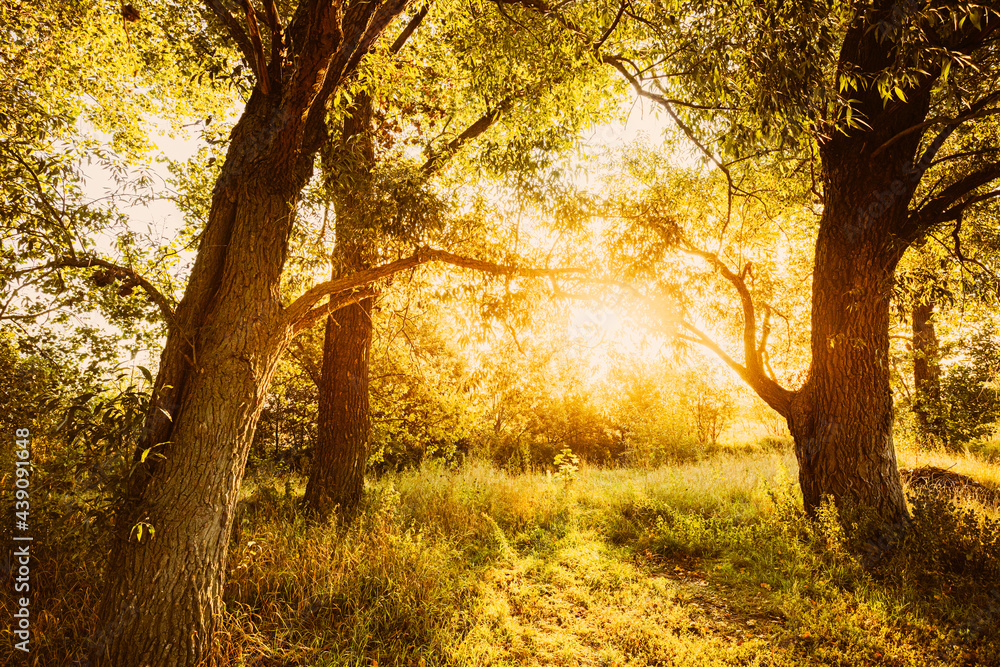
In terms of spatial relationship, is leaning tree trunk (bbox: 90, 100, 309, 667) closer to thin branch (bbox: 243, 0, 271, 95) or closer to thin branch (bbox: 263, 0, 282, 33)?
thin branch (bbox: 243, 0, 271, 95)

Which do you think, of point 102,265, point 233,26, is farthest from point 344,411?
point 233,26

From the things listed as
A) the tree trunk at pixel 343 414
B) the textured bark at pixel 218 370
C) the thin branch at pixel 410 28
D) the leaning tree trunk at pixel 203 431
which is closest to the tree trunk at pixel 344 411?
the tree trunk at pixel 343 414

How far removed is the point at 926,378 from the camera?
32.9ft

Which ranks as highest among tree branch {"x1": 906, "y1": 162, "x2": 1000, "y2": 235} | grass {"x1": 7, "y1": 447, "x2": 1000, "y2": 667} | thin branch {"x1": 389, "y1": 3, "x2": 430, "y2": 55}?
thin branch {"x1": 389, "y1": 3, "x2": 430, "y2": 55}

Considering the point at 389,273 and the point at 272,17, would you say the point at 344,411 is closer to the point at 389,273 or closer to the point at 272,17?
the point at 389,273

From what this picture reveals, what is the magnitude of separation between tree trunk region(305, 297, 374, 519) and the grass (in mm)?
445

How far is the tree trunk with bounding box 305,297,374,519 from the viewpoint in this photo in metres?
6.71

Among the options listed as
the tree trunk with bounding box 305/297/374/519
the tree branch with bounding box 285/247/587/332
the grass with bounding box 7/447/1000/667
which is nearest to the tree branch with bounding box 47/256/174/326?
the tree branch with bounding box 285/247/587/332

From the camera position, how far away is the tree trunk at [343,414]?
6707mm

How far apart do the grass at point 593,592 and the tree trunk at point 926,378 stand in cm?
254

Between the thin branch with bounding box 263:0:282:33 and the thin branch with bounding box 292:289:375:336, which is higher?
the thin branch with bounding box 263:0:282:33

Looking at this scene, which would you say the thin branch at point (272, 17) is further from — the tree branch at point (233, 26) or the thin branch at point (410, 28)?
the thin branch at point (410, 28)

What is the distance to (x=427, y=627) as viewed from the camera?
4227 mm

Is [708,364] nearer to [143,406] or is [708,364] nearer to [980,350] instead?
[980,350]
